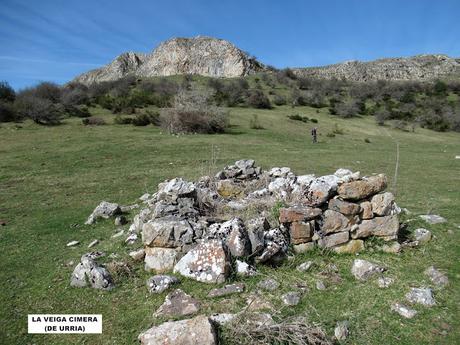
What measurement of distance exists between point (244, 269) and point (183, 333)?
1.80 metres

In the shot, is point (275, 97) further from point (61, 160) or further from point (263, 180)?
point (263, 180)

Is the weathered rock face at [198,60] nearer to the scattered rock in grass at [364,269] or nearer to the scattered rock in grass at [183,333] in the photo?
the scattered rock in grass at [364,269]

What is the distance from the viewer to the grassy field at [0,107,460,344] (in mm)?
5152

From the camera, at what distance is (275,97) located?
1887 inches

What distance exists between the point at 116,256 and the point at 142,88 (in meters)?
49.3

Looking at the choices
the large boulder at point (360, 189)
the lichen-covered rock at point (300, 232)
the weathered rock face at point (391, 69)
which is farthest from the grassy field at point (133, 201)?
the weathered rock face at point (391, 69)

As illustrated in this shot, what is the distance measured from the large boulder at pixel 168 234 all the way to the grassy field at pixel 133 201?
1.94ft

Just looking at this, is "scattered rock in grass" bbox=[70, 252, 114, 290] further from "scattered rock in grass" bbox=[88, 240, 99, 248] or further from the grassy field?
"scattered rock in grass" bbox=[88, 240, 99, 248]

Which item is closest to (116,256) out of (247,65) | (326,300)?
(326,300)

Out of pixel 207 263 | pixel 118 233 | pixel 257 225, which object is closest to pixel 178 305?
pixel 207 263

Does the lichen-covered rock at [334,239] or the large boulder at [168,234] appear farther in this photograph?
the lichen-covered rock at [334,239]

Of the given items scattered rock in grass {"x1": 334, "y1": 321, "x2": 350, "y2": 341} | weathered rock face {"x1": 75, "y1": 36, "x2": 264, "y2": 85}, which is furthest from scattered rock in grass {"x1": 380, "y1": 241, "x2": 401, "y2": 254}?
weathered rock face {"x1": 75, "y1": 36, "x2": 264, "y2": 85}

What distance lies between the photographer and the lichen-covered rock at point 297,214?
22.5 ft

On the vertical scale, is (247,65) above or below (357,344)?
above
